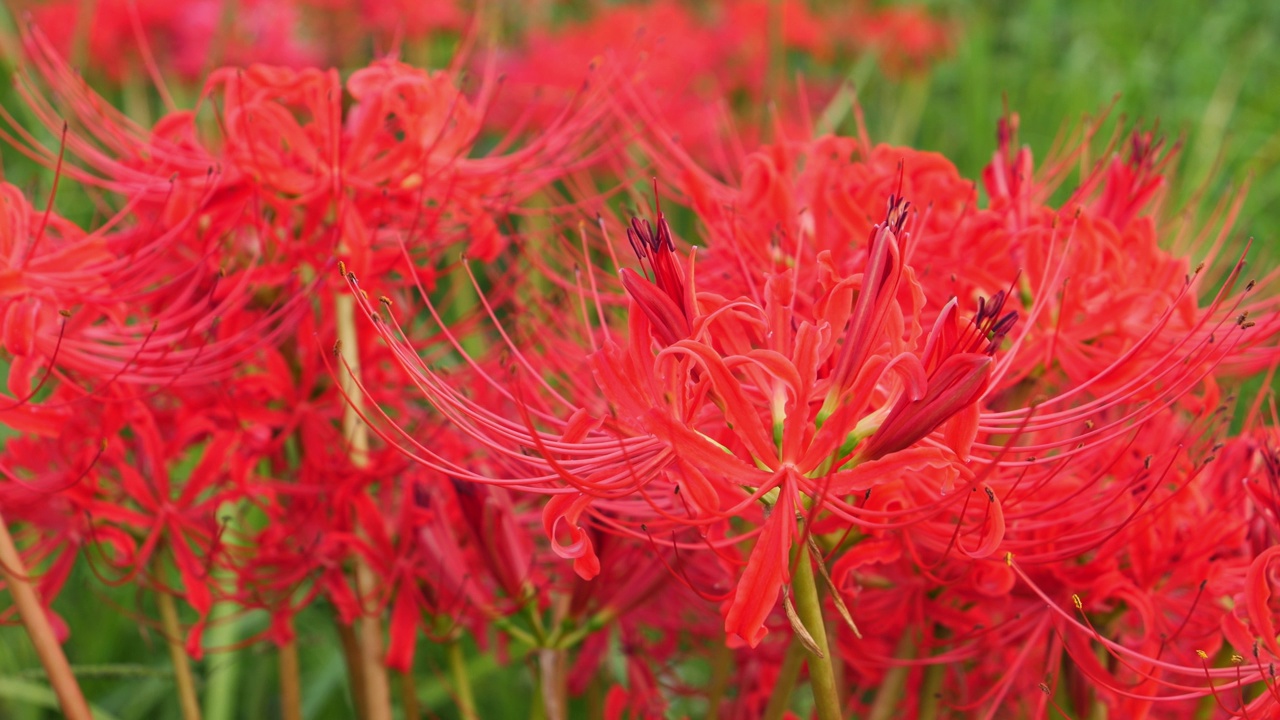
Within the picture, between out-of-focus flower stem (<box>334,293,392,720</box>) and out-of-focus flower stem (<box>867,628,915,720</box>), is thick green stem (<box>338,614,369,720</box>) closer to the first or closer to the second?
out-of-focus flower stem (<box>334,293,392,720</box>)

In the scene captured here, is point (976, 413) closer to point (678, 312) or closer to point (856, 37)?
point (678, 312)

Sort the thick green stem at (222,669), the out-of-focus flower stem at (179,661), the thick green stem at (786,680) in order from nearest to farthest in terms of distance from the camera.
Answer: the thick green stem at (786,680)
the out-of-focus flower stem at (179,661)
the thick green stem at (222,669)

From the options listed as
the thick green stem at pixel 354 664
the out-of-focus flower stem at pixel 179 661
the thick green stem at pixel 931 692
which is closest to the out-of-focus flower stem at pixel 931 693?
the thick green stem at pixel 931 692

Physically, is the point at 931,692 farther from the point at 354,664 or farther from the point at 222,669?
the point at 222,669

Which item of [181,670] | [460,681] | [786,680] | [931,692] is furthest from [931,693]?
[181,670]

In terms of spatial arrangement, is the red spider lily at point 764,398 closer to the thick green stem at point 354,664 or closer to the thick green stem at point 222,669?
the thick green stem at point 354,664

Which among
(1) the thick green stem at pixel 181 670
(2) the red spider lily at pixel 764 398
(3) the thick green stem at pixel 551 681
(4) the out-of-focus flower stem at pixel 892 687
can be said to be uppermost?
(2) the red spider lily at pixel 764 398

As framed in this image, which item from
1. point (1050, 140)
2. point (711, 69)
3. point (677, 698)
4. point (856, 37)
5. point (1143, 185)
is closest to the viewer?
point (1143, 185)

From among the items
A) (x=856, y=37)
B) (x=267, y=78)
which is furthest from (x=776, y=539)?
(x=856, y=37)
